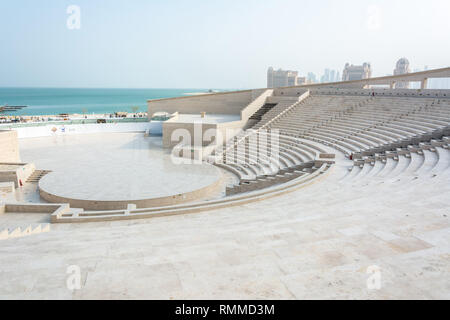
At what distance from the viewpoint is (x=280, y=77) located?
132 metres

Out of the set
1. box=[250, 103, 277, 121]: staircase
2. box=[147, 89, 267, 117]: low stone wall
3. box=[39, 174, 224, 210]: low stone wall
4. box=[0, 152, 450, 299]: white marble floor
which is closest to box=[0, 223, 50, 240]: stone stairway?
box=[0, 152, 450, 299]: white marble floor

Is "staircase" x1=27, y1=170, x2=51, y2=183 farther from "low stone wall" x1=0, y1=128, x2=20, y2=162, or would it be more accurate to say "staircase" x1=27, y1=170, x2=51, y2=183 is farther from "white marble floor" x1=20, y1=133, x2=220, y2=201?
"low stone wall" x1=0, y1=128, x2=20, y2=162

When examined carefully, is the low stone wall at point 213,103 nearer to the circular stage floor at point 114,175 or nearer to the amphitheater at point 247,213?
the amphitheater at point 247,213

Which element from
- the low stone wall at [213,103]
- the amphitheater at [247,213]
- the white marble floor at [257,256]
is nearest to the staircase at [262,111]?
the low stone wall at [213,103]

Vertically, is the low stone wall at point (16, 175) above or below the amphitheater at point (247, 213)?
below

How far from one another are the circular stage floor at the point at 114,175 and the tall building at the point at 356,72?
254ft

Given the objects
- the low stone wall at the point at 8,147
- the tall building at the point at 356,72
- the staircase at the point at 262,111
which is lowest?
the low stone wall at the point at 8,147

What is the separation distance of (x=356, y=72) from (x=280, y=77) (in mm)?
46060

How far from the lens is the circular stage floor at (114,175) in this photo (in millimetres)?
12836

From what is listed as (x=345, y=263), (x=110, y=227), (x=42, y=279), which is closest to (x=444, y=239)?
(x=345, y=263)

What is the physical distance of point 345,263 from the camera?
4.36m

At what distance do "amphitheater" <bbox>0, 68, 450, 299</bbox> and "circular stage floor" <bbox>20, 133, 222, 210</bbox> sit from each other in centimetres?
9

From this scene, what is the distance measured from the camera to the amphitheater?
391 centimetres

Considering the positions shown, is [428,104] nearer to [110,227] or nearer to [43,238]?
[110,227]
